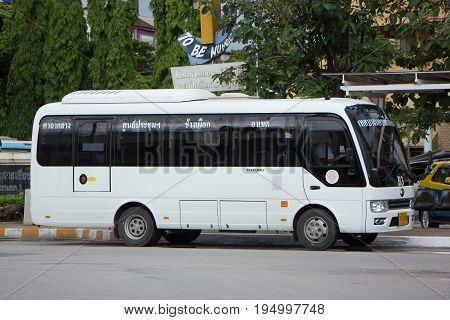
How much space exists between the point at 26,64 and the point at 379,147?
82.1 feet

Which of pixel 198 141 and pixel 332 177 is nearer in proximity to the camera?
pixel 332 177

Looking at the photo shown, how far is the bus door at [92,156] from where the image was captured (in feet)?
59.2

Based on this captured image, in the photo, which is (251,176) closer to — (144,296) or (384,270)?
(384,270)

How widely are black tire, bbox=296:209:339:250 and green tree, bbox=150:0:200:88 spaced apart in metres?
19.4

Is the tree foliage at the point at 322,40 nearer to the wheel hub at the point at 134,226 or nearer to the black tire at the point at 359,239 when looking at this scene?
the black tire at the point at 359,239

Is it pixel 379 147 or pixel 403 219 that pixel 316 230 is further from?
pixel 379 147

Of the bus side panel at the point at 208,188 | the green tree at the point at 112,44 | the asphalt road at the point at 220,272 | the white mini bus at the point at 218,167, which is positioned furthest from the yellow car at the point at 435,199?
the green tree at the point at 112,44

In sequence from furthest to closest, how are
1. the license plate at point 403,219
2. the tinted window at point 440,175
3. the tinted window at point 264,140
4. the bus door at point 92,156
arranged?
the tinted window at point 440,175 < the bus door at point 92,156 < the tinted window at point 264,140 < the license plate at point 403,219

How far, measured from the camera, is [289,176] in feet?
55.9

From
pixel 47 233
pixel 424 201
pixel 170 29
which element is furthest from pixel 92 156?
pixel 170 29

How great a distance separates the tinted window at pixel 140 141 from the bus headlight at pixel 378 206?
4.07 m

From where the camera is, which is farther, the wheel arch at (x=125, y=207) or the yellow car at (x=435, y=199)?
the yellow car at (x=435, y=199)

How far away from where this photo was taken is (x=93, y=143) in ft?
59.7
